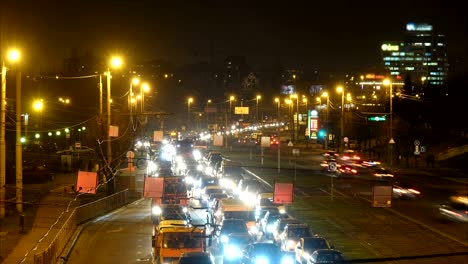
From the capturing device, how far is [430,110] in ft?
278

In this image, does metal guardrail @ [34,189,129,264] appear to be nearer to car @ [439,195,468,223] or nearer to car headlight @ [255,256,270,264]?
car headlight @ [255,256,270,264]

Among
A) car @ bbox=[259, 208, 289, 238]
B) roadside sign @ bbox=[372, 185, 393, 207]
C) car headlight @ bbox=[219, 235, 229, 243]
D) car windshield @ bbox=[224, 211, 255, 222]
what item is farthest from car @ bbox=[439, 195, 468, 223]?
car headlight @ bbox=[219, 235, 229, 243]

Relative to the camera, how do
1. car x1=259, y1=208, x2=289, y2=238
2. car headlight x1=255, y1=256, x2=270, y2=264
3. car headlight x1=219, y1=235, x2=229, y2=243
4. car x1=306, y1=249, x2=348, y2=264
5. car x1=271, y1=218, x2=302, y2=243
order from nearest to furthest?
1. car x1=306, y1=249, x2=348, y2=264
2. car headlight x1=255, y1=256, x2=270, y2=264
3. car headlight x1=219, y1=235, x2=229, y2=243
4. car x1=271, y1=218, x2=302, y2=243
5. car x1=259, y1=208, x2=289, y2=238

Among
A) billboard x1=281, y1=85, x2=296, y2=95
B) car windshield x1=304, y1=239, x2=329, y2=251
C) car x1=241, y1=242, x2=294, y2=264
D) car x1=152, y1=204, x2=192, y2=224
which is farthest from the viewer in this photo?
billboard x1=281, y1=85, x2=296, y2=95

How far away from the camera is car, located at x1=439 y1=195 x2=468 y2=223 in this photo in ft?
100

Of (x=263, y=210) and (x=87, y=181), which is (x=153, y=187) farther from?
(x=87, y=181)

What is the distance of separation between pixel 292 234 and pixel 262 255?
3964mm

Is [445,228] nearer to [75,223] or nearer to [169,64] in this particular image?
[75,223]

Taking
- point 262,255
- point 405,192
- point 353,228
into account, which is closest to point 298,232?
point 262,255

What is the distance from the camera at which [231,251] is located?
23016 millimetres

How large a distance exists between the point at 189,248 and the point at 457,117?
215ft

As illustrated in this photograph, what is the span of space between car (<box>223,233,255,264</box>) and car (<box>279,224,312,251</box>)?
51.5 inches

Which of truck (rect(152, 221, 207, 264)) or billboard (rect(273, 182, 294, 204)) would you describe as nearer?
truck (rect(152, 221, 207, 264))

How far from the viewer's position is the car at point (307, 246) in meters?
21.6
